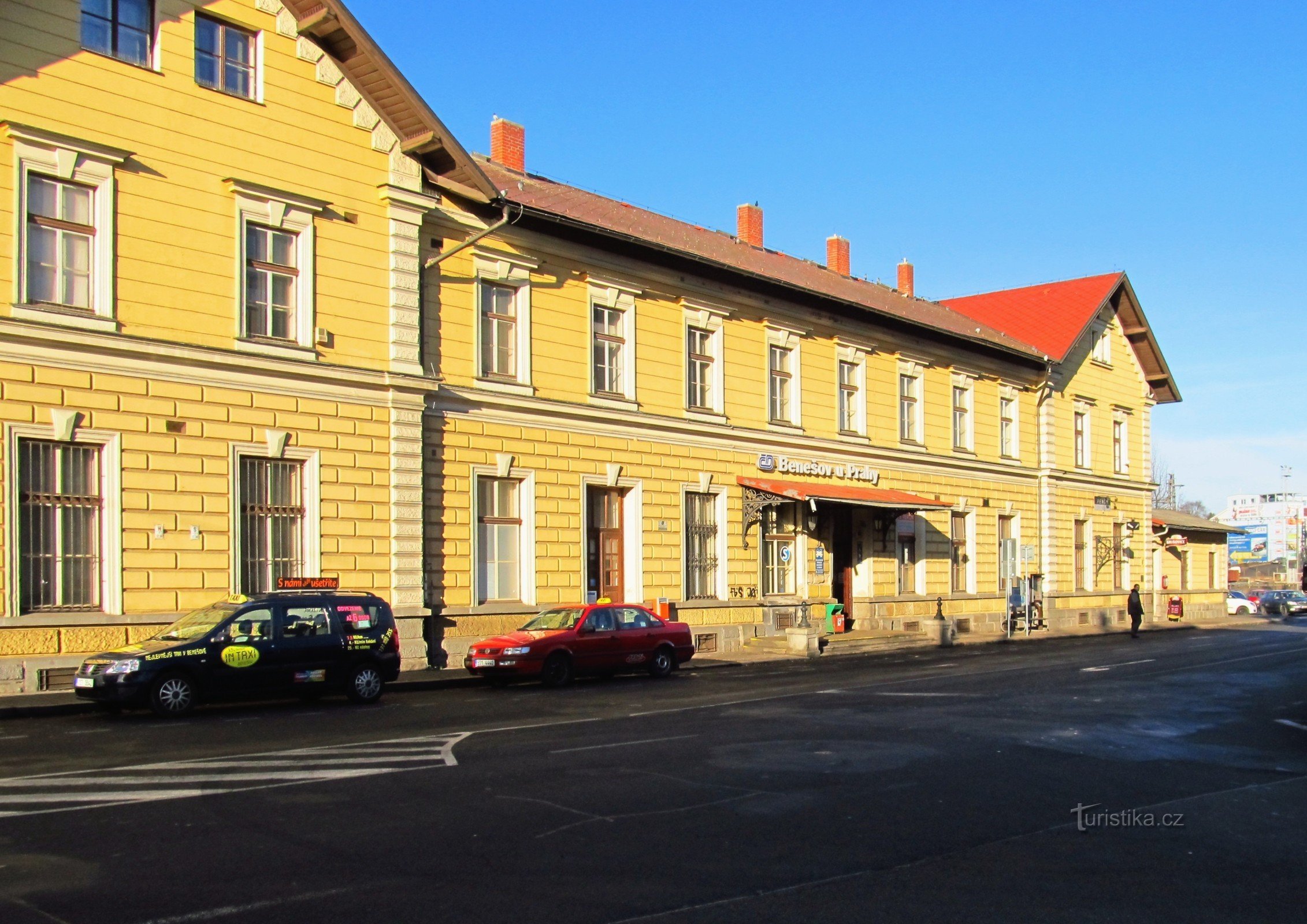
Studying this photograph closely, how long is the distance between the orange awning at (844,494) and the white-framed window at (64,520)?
52.5 ft

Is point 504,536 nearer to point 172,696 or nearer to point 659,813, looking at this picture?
point 172,696

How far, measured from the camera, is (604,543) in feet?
91.5

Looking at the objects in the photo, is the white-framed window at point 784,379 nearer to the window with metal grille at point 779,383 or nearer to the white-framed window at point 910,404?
the window with metal grille at point 779,383

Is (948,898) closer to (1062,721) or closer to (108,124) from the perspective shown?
(1062,721)

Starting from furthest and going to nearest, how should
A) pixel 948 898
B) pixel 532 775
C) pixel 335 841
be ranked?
pixel 532 775 < pixel 335 841 < pixel 948 898

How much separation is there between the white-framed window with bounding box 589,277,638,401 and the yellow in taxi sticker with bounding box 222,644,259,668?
11.9 metres

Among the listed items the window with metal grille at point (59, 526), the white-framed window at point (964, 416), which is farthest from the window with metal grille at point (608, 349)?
the white-framed window at point (964, 416)

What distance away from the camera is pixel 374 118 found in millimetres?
22953

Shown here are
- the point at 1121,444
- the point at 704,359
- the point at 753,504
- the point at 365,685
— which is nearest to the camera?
the point at 365,685

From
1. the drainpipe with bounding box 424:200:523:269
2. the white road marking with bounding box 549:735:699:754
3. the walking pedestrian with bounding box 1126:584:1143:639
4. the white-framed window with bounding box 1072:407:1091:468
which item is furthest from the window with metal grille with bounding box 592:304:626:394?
the white-framed window with bounding box 1072:407:1091:468

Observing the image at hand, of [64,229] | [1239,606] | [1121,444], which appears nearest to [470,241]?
[64,229]

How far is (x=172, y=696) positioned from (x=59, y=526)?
4.21m

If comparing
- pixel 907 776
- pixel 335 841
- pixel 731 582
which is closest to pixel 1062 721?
pixel 907 776

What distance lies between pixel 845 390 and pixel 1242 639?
48.7ft
